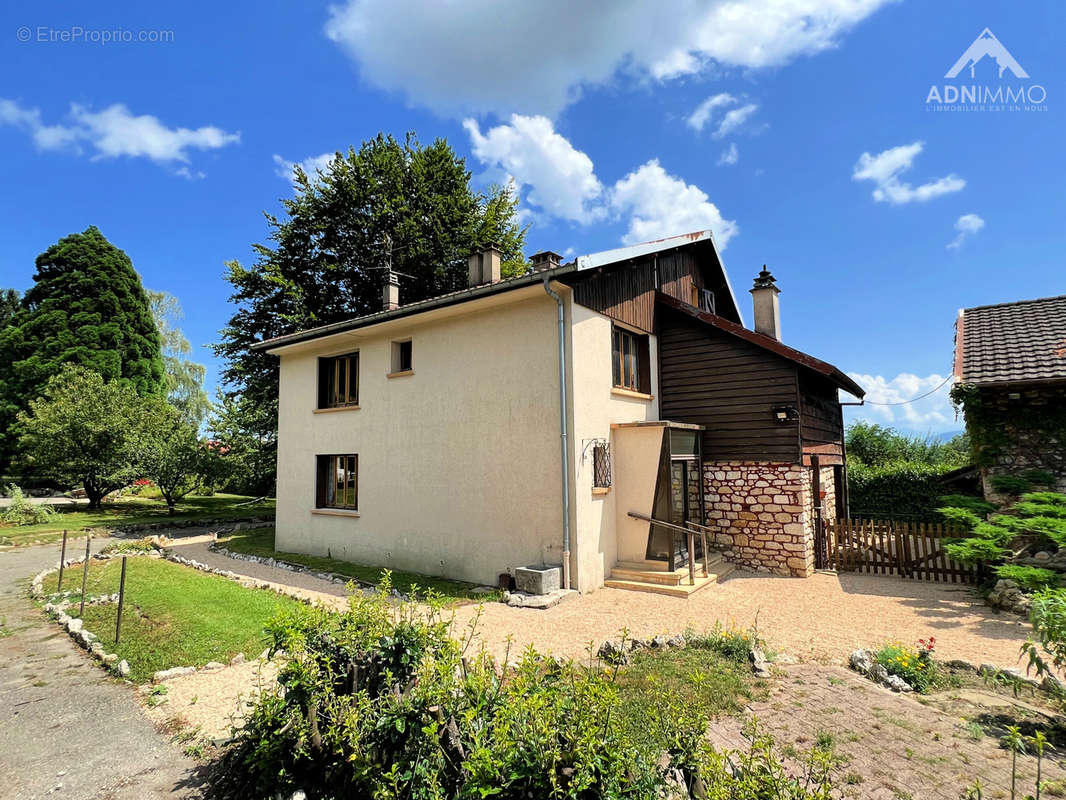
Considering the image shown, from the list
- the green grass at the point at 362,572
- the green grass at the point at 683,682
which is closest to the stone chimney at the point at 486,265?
the green grass at the point at 362,572

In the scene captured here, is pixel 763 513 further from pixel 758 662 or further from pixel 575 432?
pixel 758 662

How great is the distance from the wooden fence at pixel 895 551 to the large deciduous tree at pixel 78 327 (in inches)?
1325

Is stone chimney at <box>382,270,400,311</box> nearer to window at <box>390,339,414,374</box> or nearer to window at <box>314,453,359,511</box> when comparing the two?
window at <box>390,339,414,374</box>

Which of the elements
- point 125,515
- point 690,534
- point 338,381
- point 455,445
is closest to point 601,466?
point 690,534

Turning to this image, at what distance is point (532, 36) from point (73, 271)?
34.1 metres

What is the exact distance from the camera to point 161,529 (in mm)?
17953

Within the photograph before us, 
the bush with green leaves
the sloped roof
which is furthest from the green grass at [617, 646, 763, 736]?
the sloped roof

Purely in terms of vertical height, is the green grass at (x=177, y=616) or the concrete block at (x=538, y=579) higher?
the concrete block at (x=538, y=579)

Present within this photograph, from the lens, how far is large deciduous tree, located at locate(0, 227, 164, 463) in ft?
89.9

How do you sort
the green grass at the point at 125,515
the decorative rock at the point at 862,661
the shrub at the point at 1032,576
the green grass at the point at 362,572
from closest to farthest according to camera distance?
1. the decorative rock at the point at 862,661
2. the shrub at the point at 1032,576
3. the green grass at the point at 362,572
4. the green grass at the point at 125,515

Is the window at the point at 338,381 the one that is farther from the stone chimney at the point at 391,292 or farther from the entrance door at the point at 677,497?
the entrance door at the point at 677,497

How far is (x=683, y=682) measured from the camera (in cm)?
487

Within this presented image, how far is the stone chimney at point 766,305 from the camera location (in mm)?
13258

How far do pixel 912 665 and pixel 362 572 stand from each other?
9.75 m
